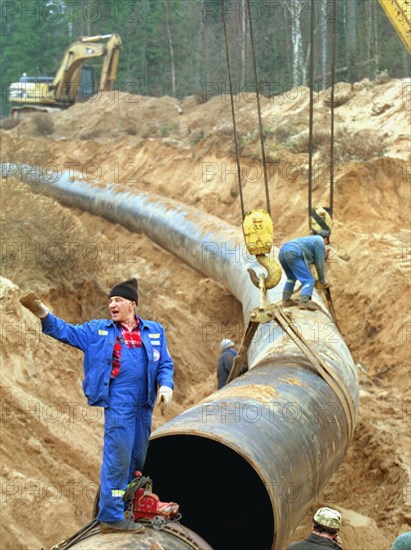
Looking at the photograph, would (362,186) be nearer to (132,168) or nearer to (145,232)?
(145,232)

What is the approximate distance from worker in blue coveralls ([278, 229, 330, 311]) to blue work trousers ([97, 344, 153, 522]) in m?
4.59

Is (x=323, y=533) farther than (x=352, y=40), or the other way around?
(x=352, y=40)

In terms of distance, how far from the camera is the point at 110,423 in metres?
5.24

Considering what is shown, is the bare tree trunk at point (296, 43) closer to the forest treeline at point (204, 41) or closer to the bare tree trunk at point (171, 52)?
the forest treeline at point (204, 41)

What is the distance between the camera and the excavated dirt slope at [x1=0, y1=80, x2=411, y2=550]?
823 cm

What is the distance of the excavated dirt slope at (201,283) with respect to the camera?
823 centimetres

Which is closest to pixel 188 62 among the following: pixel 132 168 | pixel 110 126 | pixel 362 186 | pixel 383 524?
pixel 110 126

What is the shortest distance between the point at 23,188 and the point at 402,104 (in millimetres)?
10061

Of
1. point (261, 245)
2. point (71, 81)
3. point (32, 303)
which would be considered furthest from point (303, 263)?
point (71, 81)

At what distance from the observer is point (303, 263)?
991 cm

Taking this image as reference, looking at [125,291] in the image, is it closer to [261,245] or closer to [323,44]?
[261,245]

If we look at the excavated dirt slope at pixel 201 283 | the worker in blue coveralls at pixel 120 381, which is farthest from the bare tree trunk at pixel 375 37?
the worker in blue coveralls at pixel 120 381

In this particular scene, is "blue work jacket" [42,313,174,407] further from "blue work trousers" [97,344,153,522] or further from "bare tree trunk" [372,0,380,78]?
"bare tree trunk" [372,0,380,78]

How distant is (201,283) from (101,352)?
1032 centimetres
